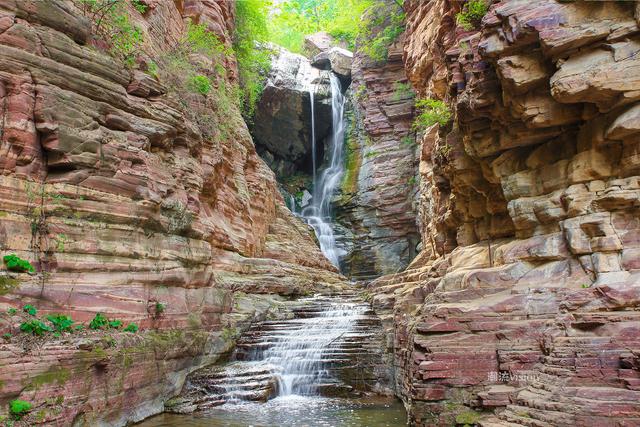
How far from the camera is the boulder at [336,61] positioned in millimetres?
38634

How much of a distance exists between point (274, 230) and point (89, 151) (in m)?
15.1

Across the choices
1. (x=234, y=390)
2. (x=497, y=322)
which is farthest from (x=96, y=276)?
(x=497, y=322)

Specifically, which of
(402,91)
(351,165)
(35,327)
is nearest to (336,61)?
(402,91)

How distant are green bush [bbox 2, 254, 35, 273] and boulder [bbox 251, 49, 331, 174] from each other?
90.3 ft

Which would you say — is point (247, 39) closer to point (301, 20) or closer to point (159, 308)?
point (159, 308)

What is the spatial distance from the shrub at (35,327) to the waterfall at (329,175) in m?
24.9

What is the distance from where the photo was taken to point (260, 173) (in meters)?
26.0

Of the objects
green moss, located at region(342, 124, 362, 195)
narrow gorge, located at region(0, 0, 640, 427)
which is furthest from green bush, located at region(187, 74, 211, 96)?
green moss, located at region(342, 124, 362, 195)

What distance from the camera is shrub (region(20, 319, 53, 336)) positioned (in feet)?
28.8

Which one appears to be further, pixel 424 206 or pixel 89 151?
pixel 424 206

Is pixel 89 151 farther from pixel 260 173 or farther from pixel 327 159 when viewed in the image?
pixel 327 159

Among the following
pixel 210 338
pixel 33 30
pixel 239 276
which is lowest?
pixel 210 338

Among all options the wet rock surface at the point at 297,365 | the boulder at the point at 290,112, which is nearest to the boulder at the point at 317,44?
the boulder at the point at 290,112

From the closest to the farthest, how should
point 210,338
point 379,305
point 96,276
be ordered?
1. point 96,276
2. point 210,338
3. point 379,305
